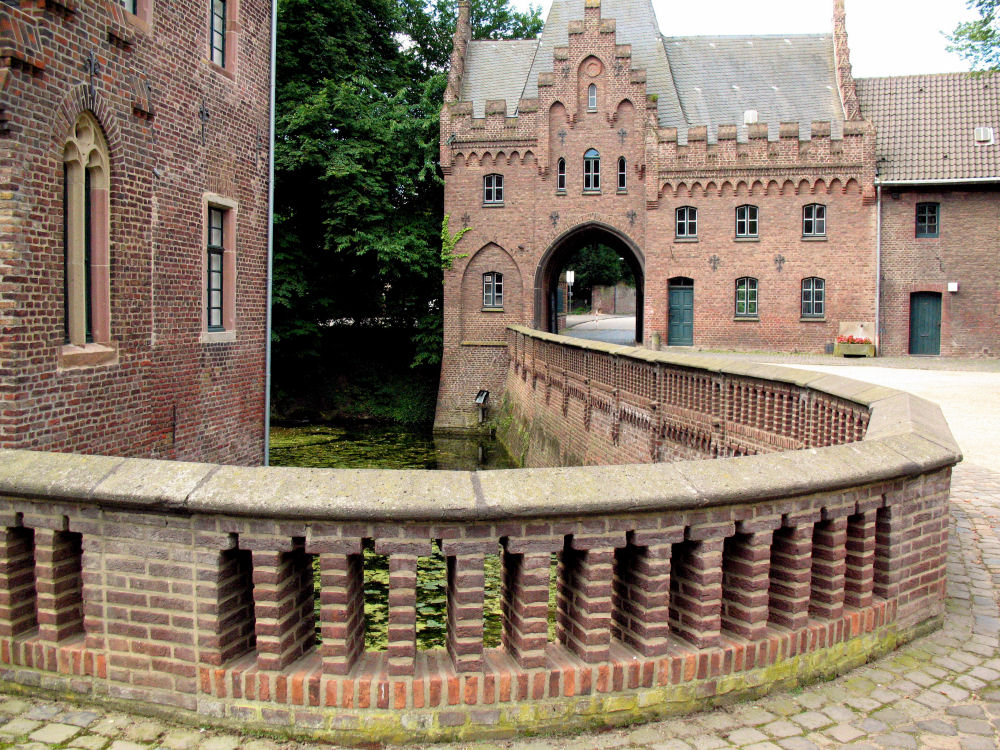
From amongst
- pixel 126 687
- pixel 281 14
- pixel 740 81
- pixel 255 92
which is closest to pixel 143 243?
pixel 255 92

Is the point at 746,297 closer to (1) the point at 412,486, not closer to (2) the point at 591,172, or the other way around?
(2) the point at 591,172

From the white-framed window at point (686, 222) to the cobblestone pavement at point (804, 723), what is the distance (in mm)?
24893

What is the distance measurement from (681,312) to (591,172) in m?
5.45

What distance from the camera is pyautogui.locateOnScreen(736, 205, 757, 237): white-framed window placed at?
27.3m

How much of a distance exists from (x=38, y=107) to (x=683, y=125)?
2375 centimetres

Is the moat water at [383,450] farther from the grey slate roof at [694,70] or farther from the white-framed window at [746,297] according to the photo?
the grey slate roof at [694,70]

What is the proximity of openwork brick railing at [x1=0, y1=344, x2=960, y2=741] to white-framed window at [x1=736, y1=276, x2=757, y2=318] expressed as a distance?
2507 cm

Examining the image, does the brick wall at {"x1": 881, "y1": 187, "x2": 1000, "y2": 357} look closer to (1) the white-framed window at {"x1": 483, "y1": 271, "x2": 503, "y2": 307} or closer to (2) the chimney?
(1) the white-framed window at {"x1": 483, "y1": 271, "x2": 503, "y2": 307}

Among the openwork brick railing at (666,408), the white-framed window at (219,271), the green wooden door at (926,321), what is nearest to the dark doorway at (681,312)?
the green wooden door at (926,321)

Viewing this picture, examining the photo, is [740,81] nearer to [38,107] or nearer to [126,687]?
[38,107]

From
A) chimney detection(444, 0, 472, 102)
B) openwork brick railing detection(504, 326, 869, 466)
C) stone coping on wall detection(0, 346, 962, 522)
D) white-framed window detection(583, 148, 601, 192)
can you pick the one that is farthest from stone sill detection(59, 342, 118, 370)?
chimney detection(444, 0, 472, 102)

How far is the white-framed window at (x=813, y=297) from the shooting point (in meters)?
27.2

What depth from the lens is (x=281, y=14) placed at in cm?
2639

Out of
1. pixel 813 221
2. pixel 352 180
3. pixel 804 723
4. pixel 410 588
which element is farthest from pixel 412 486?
pixel 813 221
